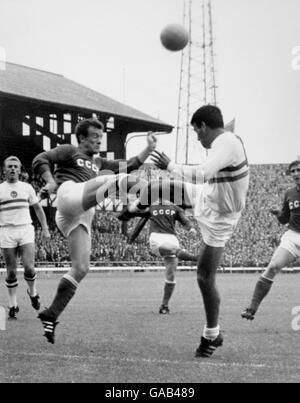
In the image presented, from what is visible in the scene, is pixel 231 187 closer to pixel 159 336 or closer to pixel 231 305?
pixel 159 336

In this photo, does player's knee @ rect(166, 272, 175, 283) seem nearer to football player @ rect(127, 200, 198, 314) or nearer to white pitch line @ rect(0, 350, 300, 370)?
football player @ rect(127, 200, 198, 314)

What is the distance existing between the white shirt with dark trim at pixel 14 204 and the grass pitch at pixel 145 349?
5.18 ft

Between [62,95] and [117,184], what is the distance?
31.7 m

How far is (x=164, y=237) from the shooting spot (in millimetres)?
13070

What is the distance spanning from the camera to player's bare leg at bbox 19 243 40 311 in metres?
11.7

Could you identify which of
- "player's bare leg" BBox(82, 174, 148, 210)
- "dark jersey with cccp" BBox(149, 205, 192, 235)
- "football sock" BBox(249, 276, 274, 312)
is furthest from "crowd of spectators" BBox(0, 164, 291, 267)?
"player's bare leg" BBox(82, 174, 148, 210)

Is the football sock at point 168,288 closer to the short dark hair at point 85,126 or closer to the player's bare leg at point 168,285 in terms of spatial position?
the player's bare leg at point 168,285

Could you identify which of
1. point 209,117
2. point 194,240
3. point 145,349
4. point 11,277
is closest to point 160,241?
point 11,277

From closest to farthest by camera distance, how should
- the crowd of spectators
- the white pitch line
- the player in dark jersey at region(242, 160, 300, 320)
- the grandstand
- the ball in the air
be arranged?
the white pitch line
the player in dark jersey at region(242, 160, 300, 320)
the ball in the air
the grandstand
the crowd of spectators

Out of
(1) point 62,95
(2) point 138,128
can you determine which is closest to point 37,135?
(1) point 62,95

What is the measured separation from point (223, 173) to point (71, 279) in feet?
6.68

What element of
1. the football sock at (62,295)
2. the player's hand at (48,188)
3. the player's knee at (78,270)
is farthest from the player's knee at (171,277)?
the player's hand at (48,188)

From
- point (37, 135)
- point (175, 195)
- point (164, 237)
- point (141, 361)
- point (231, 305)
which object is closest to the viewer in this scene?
point (141, 361)

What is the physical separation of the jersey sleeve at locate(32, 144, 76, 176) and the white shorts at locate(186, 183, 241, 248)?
162 cm
